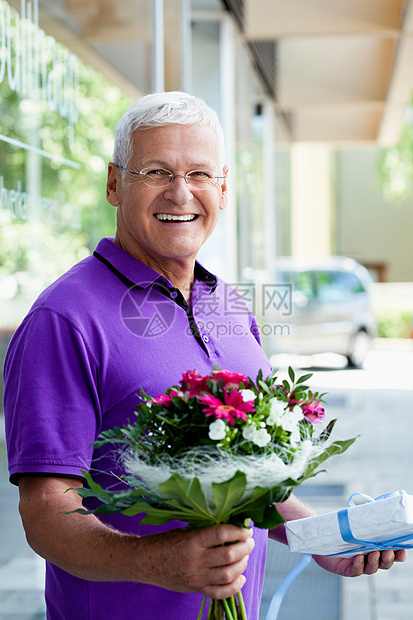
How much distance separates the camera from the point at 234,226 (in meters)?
6.30

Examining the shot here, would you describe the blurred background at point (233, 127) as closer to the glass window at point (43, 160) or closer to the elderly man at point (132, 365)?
the glass window at point (43, 160)

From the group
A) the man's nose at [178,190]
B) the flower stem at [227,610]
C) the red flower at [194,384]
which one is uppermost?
the man's nose at [178,190]

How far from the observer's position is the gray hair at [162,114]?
1629 mm

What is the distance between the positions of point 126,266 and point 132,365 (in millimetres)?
272

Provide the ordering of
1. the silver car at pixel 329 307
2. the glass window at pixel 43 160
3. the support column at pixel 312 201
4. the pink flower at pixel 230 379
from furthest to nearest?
1. the support column at pixel 312 201
2. the silver car at pixel 329 307
3. the glass window at pixel 43 160
4. the pink flower at pixel 230 379

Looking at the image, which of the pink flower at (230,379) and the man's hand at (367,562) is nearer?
the pink flower at (230,379)

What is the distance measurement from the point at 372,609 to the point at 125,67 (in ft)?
9.53

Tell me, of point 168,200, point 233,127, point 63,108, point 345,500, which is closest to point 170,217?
point 168,200

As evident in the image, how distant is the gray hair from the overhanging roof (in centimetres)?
415

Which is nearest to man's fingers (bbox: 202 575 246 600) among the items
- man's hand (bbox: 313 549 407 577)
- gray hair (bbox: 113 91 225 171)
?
man's hand (bbox: 313 549 407 577)

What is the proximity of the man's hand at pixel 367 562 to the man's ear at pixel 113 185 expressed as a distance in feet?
3.04

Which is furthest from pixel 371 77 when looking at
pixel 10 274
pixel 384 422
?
pixel 10 274

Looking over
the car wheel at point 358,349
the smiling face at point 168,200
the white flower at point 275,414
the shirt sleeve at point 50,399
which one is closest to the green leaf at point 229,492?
the white flower at point 275,414

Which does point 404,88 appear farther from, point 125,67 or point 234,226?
point 125,67
